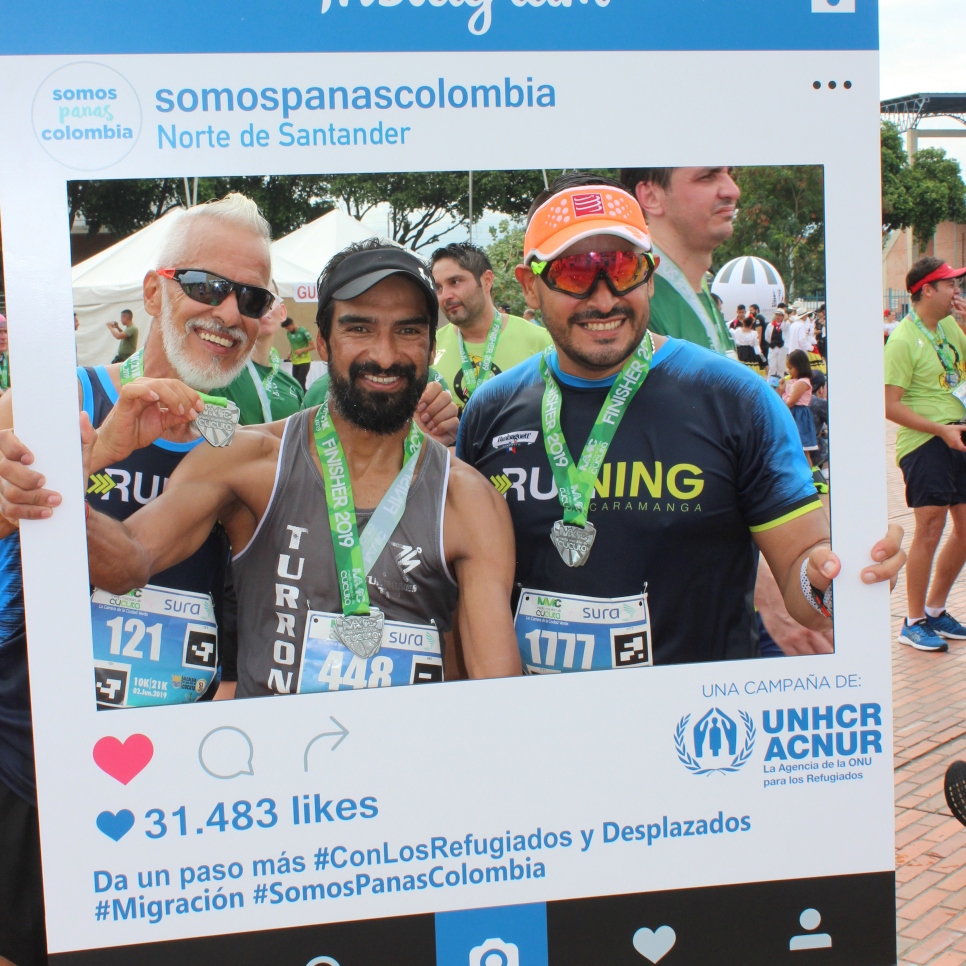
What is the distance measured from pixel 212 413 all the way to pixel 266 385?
0.44 ft

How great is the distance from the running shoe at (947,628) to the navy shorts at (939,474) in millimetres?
863

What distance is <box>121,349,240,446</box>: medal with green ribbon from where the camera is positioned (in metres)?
1.80

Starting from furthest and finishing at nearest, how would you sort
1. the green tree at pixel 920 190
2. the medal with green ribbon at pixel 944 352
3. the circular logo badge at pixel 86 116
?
1. the green tree at pixel 920 190
2. the medal with green ribbon at pixel 944 352
3. the circular logo badge at pixel 86 116

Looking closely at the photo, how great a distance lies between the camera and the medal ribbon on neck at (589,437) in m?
2.01

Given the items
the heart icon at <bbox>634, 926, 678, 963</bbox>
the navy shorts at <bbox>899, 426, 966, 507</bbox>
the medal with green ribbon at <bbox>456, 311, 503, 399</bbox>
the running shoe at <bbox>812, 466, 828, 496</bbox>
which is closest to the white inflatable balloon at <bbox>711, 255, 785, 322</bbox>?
the running shoe at <bbox>812, 466, 828, 496</bbox>

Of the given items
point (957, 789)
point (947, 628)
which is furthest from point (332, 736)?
point (947, 628)

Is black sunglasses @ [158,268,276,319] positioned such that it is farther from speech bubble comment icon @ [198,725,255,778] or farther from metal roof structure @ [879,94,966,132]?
metal roof structure @ [879,94,966,132]

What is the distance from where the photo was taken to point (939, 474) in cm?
580

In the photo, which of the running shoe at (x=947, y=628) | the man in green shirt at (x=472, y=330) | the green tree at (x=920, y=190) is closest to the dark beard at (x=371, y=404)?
the man in green shirt at (x=472, y=330)

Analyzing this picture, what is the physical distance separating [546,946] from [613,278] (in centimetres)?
137

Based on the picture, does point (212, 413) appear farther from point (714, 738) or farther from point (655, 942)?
point (655, 942)

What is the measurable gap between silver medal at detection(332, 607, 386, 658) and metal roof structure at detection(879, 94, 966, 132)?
3413 inches

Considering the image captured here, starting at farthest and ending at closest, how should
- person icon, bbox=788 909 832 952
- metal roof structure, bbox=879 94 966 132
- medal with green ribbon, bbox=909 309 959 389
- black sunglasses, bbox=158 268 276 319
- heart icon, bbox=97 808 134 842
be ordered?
metal roof structure, bbox=879 94 966 132 < medal with green ribbon, bbox=909 309 959 389 < person icon, bbox=788 909 832 952 < black sunglasses, bbox=158 268 276 319 < heart icon, bbox=97 808 134 842

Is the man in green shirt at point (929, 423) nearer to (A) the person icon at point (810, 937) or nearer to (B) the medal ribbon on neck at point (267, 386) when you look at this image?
(A) the person icon at point (810, 937)
